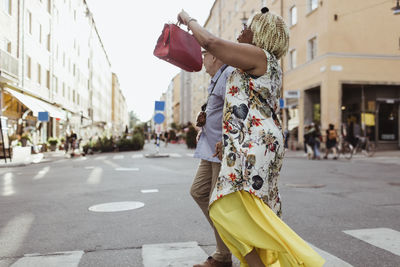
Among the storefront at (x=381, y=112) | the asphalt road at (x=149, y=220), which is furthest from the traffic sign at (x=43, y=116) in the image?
the storefront at (x=381, y=112)

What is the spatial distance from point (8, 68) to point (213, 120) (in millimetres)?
19264

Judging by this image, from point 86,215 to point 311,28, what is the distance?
842 inches

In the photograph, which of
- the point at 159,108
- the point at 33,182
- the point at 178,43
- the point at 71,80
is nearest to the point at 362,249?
the point at 178,43

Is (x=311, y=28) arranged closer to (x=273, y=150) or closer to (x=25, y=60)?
(x=25, y=60)

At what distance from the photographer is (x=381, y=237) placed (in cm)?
382

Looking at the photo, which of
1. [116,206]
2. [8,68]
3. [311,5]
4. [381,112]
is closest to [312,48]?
[311,5]

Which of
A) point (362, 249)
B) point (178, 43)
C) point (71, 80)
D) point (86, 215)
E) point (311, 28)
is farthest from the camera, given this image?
point (71, 80)

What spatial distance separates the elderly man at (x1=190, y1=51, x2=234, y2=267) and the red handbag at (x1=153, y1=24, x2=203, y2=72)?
0.74 ft

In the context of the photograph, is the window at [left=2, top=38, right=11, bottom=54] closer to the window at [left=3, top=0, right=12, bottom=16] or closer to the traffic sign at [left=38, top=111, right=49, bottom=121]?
the window at [left=3, top=0, right=12, bottom=16]

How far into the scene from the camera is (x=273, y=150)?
2.28 metres

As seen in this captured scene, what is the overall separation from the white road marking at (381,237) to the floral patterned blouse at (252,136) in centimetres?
179

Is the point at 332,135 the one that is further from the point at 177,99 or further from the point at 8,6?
the point at 177,99

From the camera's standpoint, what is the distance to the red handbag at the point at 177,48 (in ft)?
8.18

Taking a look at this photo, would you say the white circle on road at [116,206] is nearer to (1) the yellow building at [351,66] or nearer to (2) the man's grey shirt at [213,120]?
(2) the man's grey shirt at [213,120]
